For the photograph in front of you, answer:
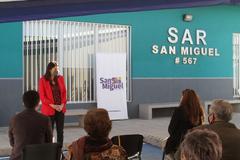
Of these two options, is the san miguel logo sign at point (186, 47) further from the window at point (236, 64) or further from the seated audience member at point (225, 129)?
the seated audience member at point (225, 129)

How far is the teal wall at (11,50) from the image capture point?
11031 mm

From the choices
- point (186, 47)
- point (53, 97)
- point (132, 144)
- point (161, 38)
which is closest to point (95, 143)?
point (132, 144)

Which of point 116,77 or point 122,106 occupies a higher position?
point 116,77

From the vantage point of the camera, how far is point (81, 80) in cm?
1220

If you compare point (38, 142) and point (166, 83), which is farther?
point (166, 83)

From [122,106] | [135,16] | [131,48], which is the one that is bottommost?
[122,106]

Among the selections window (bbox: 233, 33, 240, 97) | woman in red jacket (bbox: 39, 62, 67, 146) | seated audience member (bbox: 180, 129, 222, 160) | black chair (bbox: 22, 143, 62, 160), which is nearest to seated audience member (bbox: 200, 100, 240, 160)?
seated audience member (bbox: 180, 129, 222, 160)

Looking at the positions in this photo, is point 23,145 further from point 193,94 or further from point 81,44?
point 81,44

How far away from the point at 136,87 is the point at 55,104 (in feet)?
20.9

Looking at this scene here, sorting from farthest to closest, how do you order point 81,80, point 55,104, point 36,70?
1. point 81,80
2. point 36,70
3. point 55,104

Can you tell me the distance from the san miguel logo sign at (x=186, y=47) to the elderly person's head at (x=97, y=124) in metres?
10.3

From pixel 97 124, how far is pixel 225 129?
108 centimetres

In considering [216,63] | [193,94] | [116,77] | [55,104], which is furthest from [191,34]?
[193,94]

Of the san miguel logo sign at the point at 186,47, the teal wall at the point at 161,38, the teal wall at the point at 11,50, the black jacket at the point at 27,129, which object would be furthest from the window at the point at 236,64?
the black jacket at the point at 27,129
